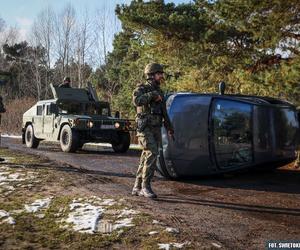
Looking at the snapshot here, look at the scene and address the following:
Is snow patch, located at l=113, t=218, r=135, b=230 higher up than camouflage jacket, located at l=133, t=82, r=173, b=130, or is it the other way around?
camouflage jacket, located at l=133, t=82, r=173, b=130

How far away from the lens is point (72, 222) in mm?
5324

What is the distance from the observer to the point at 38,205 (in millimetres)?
6238

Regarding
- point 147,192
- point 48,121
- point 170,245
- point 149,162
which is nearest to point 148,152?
point 149,162

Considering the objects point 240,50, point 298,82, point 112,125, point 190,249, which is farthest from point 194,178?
point 112,125

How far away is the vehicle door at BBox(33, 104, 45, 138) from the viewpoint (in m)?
15.4

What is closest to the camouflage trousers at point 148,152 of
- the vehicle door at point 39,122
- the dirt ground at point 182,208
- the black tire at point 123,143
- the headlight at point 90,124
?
the dirt ground at point 182,208

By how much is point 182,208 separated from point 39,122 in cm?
1042

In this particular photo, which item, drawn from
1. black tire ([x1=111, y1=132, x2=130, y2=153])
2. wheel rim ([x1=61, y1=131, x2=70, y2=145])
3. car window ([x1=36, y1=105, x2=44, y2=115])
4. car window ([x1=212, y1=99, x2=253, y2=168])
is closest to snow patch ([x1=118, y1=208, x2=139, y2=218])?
car window ([x1=212, y1=99, x2=253, y2=168])

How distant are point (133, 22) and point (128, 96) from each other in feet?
47.1

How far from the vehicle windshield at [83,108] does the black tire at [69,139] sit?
933mm

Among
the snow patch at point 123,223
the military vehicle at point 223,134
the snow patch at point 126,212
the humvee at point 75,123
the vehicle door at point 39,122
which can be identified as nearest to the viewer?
the snow patch at point 123,223

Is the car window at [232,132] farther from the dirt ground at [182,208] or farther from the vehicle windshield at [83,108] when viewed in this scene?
the vehicle windshield at [83,108]

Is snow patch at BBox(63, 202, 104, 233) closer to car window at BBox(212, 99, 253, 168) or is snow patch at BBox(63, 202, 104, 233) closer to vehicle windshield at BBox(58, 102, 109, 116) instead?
car window at BBox(212, 99, 253, 168)

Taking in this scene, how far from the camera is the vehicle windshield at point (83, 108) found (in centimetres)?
1487
